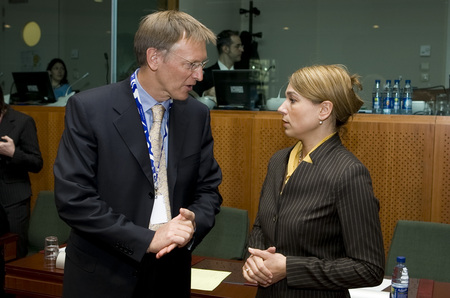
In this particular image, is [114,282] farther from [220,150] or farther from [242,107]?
[242,107]

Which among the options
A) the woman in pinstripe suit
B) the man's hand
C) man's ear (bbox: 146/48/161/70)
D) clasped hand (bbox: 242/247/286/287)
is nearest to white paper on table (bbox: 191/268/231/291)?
the woman in pinstripe suit

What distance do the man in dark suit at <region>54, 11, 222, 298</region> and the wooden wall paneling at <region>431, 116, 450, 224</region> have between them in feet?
8.40

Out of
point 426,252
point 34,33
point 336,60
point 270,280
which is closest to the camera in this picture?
point 270,280

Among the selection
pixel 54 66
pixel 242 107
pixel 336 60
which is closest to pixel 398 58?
pixel 336 60

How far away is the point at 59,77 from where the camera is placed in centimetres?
654

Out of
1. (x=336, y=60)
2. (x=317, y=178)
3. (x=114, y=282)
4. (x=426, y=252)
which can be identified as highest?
(x=336, y=60)

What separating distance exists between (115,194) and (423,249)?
2.22m

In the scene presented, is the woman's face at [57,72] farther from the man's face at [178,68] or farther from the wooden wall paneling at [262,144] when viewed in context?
the man's face at [178,68]

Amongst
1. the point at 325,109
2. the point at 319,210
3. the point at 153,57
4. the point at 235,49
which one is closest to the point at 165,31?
the point at 153,57

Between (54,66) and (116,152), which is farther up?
(54,66)

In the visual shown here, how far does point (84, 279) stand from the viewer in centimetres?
192

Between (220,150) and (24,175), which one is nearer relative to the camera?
(24,175)

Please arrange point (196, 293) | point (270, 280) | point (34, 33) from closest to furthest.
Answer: point (270, 280)
point (196, 293)
point (34, 33)

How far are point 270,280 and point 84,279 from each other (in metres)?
0.65
